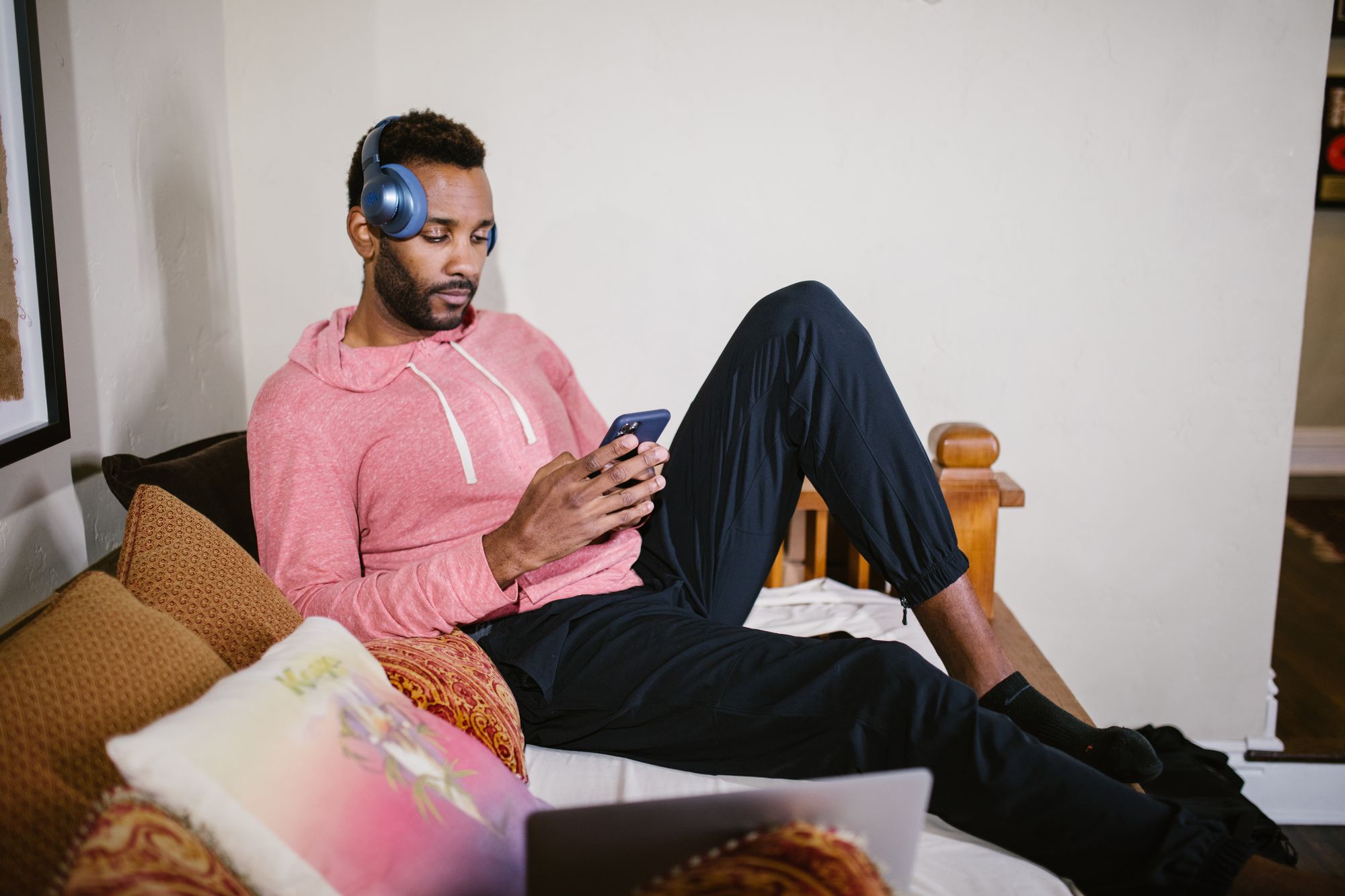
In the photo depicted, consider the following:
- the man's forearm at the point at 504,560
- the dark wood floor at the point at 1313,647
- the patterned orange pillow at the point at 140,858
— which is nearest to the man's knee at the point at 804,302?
the man's forearm at the point at 504,560

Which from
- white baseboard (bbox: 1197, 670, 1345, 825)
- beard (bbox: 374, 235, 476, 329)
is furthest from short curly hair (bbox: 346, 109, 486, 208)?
white baseboard (bbox: 1197, 670, 1345, 825)

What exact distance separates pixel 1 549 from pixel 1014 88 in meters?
1.76

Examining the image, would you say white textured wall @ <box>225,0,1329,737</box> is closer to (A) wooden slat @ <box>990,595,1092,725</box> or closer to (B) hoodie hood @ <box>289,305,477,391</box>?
(A) wooden slat @ <box>990,595,1092,725</box>

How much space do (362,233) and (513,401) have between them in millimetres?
335

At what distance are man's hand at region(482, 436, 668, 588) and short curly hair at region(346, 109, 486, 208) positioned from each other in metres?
0.51

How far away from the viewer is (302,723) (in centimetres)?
67

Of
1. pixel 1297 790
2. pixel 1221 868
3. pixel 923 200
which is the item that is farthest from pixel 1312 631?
pixel 1221 868

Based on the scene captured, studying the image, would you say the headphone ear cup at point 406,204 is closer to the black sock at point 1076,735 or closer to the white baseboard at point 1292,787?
the black sock at point 1076,735

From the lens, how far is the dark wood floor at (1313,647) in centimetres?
190

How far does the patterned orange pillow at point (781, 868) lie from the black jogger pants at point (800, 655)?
32 centimetres

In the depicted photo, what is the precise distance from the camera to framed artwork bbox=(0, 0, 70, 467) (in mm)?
1028

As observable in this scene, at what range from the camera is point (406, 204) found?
127 centimetres

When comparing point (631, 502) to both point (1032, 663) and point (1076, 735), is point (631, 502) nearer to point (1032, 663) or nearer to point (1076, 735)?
point (1076, 735)

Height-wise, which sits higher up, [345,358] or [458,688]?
[345,358]
